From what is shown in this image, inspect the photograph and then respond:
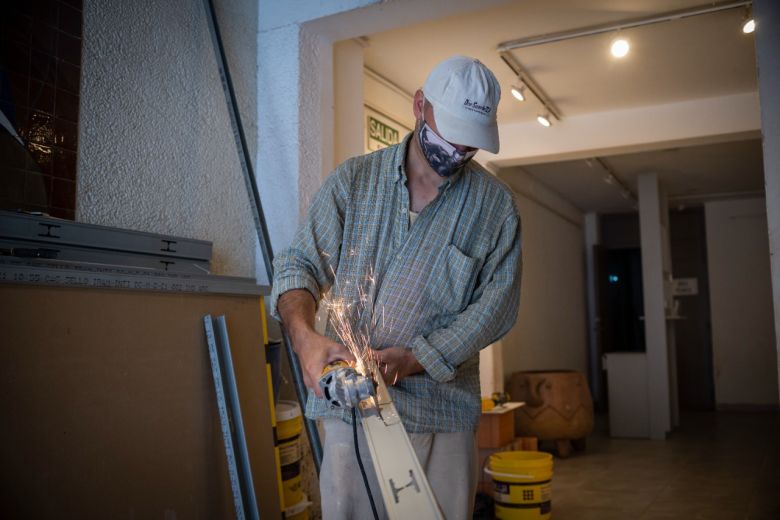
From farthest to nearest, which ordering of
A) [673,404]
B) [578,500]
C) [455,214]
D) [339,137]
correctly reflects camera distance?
[673,404], [578,500], [339,137], [455,214]

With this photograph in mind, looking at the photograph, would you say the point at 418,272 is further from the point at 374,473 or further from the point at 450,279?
the point at 374,473

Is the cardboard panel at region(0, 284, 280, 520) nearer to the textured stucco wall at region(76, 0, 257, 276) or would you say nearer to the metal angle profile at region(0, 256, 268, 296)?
the metal angle profile at region(0, 256, 268, 296)

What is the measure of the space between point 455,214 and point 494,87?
32 centimetres

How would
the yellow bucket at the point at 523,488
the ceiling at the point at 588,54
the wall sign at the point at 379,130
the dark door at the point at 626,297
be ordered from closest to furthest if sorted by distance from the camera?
the yellow bucket at the point at 523,488 → the ceiling at the point at 588,54 → the wall sign at the point at 379,130 → the dark door at the point at 626,297

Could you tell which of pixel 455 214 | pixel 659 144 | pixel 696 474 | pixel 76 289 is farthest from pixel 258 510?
pixel 659 144

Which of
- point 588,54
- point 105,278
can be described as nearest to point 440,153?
point 105,278

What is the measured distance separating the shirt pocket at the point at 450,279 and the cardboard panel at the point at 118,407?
3.54ft

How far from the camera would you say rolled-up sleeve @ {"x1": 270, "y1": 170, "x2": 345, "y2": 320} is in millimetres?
1581

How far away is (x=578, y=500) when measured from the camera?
4.74m

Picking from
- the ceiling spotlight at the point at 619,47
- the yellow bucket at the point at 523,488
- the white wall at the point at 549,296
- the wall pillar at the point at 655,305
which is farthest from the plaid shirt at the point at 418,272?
the wall pillar at the point at 655,305

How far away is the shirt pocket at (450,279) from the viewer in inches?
65.6

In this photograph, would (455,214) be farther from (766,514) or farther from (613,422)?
(613,422)

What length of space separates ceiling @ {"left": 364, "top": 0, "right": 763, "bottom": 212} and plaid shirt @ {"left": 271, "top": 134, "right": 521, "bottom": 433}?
2.45 meters

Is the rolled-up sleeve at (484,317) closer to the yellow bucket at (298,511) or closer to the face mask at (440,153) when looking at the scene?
the face mask at (440,153)
